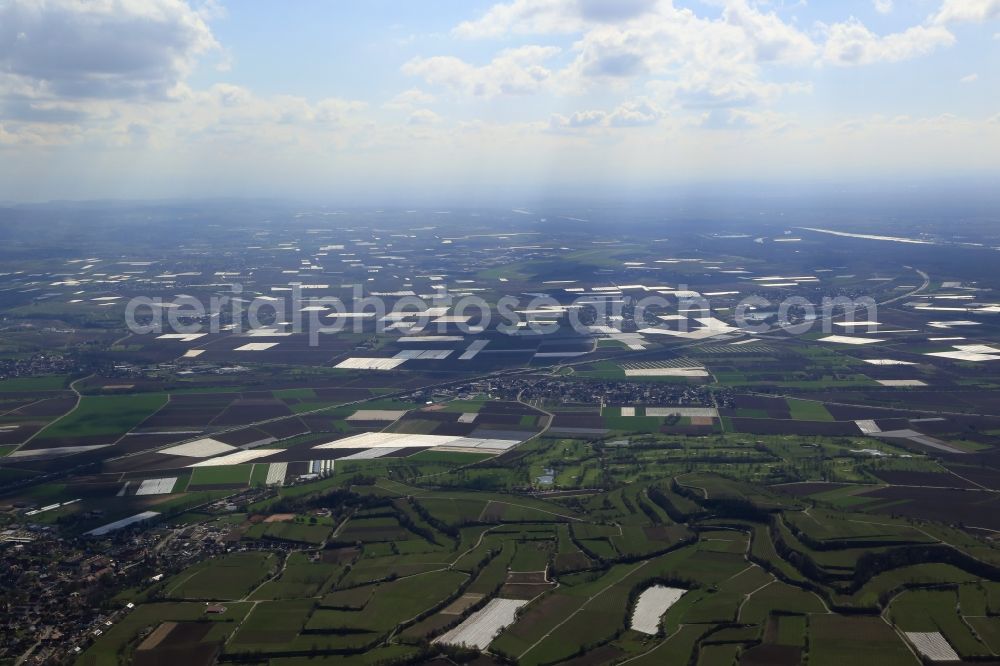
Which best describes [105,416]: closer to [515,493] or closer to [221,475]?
[221,475]

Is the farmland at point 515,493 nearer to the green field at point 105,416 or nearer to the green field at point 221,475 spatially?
the green field at point 221,475

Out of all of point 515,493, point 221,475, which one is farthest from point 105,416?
point 515,493

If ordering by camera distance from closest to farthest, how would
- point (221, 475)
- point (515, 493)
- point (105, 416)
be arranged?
point (515, 493) < point (221, 475) < point (105, 416)

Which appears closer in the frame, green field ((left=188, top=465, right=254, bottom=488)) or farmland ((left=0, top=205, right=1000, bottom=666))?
farmland ((left=0, top=205, right=1000, bottom=666))

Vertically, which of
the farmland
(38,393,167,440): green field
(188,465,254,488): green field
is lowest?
(38,393,167,440): green field

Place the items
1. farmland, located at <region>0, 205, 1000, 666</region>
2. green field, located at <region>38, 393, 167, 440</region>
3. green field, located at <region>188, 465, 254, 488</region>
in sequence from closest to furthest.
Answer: farmland, located at <region>0, 205, 1000, 666</region>
green field, located at <region>188, 465, 254, 488</region>
green field, located at <region>38, 393, 167, 440</region>

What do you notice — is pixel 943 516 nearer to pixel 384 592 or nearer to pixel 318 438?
pixel 384 592

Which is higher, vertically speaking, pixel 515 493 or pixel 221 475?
pixel 515 493

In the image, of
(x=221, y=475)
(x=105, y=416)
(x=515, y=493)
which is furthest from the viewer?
(x=105, y=416)

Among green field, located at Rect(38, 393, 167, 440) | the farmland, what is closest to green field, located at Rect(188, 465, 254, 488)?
the farmland

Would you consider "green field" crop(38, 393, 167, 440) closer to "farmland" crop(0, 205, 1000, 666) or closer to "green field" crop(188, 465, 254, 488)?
"farmland" crop(0, 205, 1000, 666)

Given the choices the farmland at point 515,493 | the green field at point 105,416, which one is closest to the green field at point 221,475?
the farmland at point 515,493
